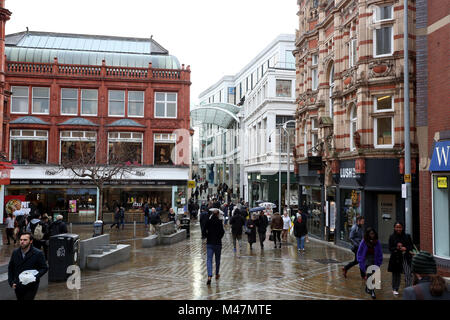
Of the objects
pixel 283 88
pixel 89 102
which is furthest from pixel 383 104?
pixel 89 102

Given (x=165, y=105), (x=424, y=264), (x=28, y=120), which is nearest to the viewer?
(x=424, y=264)

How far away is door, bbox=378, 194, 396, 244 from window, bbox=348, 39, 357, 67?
20.3 feet

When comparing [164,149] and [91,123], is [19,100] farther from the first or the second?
[164,149]

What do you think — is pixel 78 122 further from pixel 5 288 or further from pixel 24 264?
pixel 24 264

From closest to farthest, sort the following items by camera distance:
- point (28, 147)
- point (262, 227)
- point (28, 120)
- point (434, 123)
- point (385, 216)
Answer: point (434, 123) → point (262, 227) → point (385, 216) → point (28, 120) → point (28, 147)

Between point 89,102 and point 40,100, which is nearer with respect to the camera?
point 40,100

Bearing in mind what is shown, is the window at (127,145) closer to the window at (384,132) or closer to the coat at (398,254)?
the window at (384,132)

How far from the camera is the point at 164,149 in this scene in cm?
3453

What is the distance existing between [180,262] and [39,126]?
23.1m

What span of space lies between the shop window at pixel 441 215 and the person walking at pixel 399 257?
12.3ft

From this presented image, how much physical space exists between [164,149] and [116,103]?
528 centimetres

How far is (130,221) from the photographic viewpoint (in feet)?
107

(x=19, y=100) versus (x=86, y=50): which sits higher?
(x=86, y=50)

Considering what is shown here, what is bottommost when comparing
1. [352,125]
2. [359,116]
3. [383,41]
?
[352,125]
